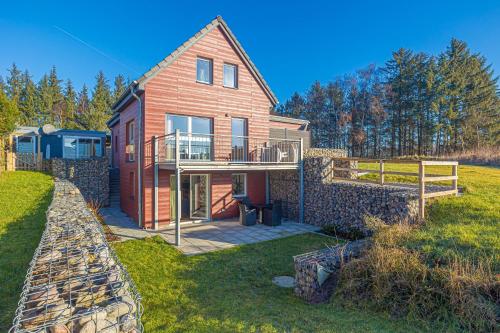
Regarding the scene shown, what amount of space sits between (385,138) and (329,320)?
124 feet

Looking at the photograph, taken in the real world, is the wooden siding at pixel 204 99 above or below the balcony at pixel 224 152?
above

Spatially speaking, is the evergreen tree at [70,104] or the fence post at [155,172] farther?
the evergreen tree at [70,104]

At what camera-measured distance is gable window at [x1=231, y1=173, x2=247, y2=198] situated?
13053 millimetres

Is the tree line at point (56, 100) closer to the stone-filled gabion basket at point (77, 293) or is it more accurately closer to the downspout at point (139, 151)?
the downspout at point (139, 151)

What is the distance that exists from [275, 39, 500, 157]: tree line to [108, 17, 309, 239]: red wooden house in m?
27.3

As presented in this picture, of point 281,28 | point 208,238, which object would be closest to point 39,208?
point 208,238

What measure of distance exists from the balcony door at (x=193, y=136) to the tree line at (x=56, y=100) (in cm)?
3233

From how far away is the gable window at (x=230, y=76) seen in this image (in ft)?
41.3

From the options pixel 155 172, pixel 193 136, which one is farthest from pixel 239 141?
pixel 155 172

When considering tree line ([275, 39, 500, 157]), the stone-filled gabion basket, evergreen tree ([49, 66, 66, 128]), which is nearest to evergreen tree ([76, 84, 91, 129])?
evergreen tree ([49, 66, 66, 128])

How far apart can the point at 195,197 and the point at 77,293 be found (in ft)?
30.7

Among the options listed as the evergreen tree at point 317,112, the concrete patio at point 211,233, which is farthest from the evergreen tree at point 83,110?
the concrete patio at point 211,233

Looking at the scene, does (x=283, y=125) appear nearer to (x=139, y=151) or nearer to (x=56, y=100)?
(x=139, y=151)

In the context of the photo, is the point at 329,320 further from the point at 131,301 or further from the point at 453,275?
the point at 131,301
